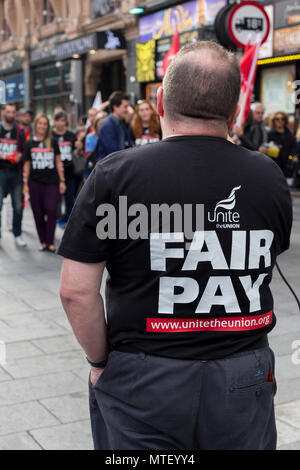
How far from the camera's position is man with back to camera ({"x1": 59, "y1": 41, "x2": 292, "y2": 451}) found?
6.24 ft

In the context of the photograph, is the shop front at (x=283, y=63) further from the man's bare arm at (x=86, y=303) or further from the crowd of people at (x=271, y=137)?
the man's bare arm at (x=86, y=303)

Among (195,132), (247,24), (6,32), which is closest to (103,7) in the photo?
(6,32)

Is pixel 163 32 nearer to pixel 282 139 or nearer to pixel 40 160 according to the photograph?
pixel 282 139

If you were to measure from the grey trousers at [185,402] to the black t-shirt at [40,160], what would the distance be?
719 cm

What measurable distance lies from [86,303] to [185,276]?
0.99ft

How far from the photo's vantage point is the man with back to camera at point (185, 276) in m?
1.90

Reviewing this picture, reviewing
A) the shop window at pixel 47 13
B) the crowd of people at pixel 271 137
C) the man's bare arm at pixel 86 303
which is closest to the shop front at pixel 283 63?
the crowd of people at pixel 271 137

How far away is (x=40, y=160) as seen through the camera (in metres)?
8.96

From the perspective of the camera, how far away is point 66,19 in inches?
1017

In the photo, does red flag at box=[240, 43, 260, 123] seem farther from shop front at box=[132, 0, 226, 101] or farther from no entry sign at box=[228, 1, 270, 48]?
shop front at box=[132, 0, 226, 101]

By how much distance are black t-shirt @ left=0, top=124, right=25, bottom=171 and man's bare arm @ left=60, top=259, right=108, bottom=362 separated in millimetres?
7604

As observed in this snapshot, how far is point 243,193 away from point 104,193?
1.28ft

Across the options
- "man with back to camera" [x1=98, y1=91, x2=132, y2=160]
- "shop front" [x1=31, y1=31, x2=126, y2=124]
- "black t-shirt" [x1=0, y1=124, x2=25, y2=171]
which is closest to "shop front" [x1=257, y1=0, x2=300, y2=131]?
"shop front" [x1=31, y1=31, x2=126, y2=124]
